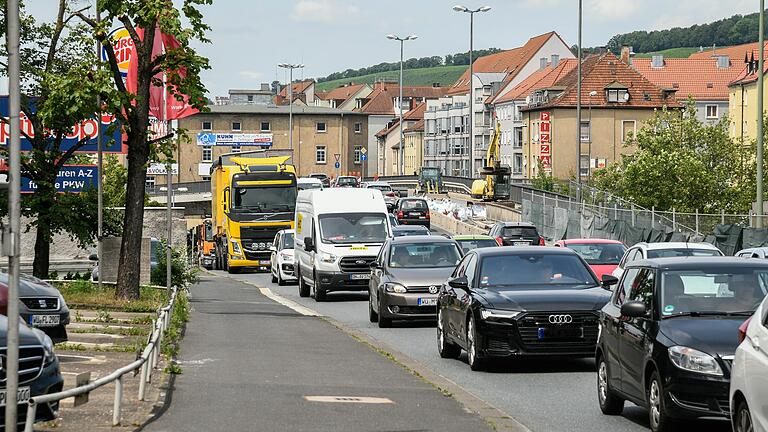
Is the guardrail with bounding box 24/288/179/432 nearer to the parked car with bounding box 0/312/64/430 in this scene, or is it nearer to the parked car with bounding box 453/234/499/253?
the parked car with bounding box 0/312/64/430

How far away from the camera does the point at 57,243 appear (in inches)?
2013

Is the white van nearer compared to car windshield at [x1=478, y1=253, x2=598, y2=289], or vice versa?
car windshield at [x1=478, y1=253, x2=598, y2=289]

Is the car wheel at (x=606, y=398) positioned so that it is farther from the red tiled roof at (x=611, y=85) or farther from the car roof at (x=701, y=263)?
the red tiled roof at (x=611, y=85)

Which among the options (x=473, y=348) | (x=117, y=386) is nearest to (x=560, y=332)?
(x=473, y=348)

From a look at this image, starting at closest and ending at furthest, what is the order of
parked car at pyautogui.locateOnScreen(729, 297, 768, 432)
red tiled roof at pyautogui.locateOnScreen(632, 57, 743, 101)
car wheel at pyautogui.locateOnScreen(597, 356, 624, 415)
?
parked car at pyautogui.locateOnScreen(729, 297, 768, 432), car wheel at pyautogui.locateOnScreen(597, 356, 624, 415), red tiled roof at pyautogui.locateOnScreen(632, 57, 743, 101)

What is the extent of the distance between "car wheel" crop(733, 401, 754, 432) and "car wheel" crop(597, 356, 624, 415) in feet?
10.8

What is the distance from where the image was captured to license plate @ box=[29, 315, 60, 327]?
17312mm

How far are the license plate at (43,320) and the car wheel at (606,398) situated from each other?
7.58 meters

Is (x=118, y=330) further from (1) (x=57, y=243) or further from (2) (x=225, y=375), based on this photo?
(1) (x=57, y=243)

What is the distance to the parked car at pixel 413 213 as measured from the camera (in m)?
79.1

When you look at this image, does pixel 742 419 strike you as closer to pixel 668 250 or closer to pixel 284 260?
pixel 668 250

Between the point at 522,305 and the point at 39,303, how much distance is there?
612cm

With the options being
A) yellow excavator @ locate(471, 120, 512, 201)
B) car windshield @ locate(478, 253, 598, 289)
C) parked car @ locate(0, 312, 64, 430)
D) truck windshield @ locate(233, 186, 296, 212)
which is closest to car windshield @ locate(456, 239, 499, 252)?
truck windshield @ locate(233, 186, 296, 212)

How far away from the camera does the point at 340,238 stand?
3334 cm
